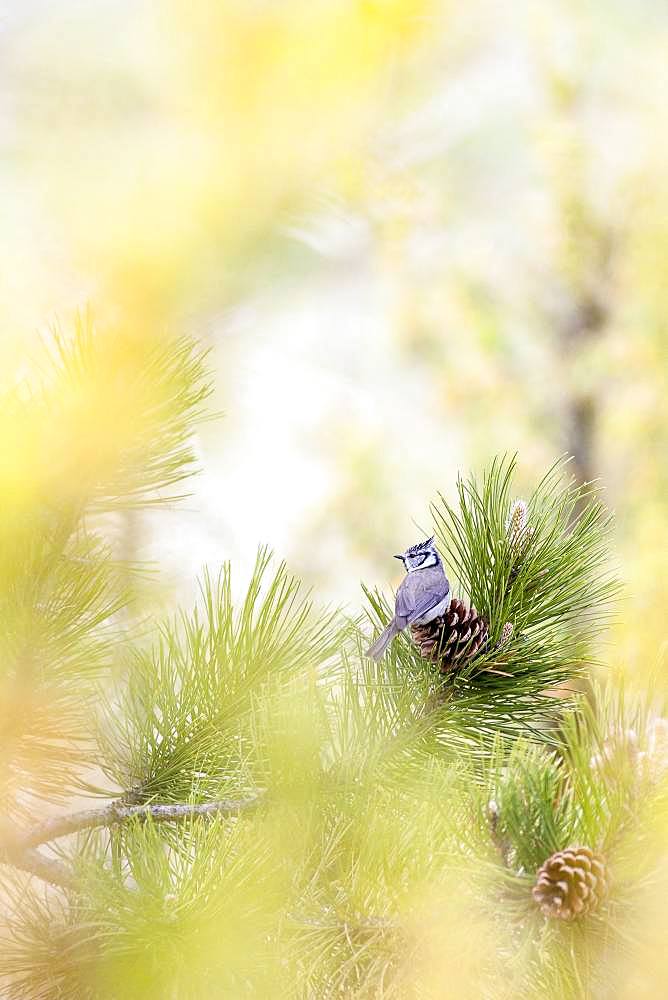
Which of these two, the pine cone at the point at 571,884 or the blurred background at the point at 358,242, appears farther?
the pine cone at the point at 571,884

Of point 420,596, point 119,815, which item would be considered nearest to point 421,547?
point 420,596

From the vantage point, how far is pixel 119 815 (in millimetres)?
550

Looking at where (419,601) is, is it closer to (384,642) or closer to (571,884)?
(384,642)

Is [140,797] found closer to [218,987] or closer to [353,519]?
[218,987]

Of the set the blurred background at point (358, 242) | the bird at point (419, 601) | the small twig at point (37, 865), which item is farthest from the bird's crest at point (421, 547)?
the small twig at point (37, 865)

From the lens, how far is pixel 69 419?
0.50 m

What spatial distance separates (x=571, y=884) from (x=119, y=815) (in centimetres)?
28

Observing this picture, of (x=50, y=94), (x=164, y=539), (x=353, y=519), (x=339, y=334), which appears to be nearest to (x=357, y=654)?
(x=50, y=94)

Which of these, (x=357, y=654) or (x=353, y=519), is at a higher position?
(x=353, y=519)

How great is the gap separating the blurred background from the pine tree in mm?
61

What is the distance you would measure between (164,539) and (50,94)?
2.26 meters

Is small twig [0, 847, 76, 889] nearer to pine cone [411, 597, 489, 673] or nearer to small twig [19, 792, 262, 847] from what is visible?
small twig [19, 792, 262, 847]

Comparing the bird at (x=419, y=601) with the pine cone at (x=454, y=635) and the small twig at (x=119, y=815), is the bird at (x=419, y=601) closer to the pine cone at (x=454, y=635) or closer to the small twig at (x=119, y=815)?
the pine cone at (x=454, y=635)

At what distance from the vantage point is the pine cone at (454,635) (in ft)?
1.76
